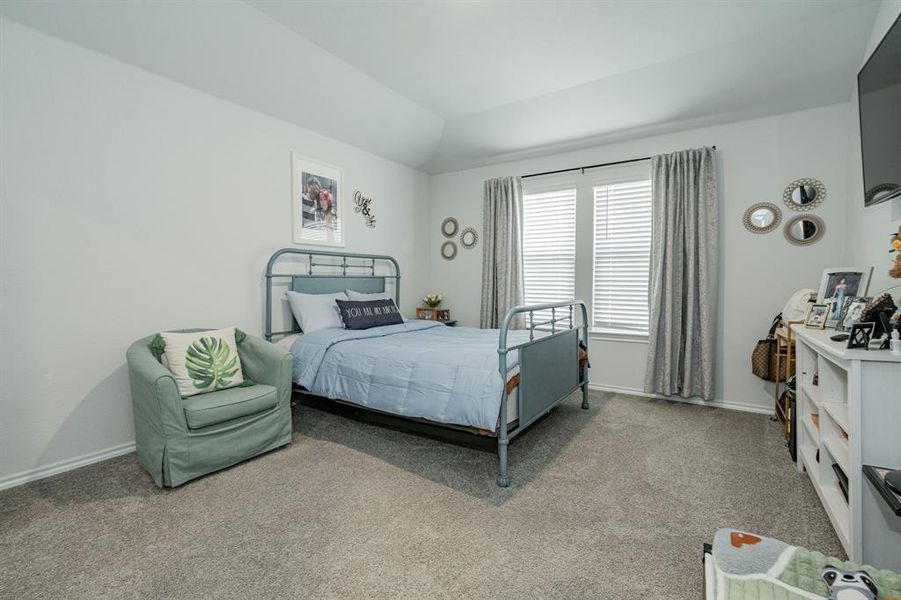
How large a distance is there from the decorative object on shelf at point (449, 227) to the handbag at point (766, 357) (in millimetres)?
3397

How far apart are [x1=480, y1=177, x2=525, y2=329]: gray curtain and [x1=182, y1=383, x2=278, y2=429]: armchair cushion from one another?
275 centimetres

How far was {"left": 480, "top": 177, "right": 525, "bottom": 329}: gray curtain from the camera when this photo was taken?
15.9 ft

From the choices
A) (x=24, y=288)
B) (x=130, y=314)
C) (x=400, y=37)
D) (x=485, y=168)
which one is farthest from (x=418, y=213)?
(x=24, y=288)

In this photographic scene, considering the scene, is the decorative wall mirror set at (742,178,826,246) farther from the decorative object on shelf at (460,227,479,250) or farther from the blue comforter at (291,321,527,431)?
the decorative object on shelf at (460,227,479,250)

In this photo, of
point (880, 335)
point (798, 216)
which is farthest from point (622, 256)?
point (880, 335)

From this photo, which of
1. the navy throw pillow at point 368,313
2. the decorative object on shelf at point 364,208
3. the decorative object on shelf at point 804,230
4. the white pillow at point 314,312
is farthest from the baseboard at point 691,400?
the decorative object on shelf at point 364,208

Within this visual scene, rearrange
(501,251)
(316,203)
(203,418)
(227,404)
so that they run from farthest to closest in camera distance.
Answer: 1. (501,251)
2. (316,203)
3. (227,404)
4. (203,418)

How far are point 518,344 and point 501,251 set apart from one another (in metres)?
2.48

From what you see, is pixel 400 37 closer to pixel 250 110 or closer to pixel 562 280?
pixel 250 110

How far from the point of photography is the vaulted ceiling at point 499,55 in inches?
105

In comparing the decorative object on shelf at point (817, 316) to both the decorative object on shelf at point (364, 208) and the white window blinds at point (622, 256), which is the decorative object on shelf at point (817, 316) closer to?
the white window blinds at point (622, 256)

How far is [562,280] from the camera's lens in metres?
4.74

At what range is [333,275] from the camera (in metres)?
4.29

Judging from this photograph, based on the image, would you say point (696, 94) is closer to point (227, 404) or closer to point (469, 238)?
point (469, 238)
